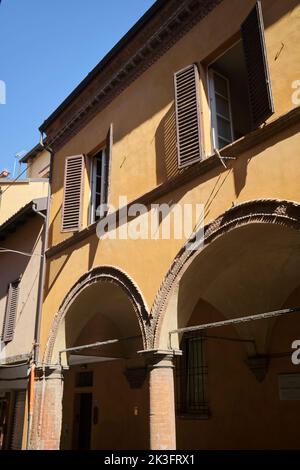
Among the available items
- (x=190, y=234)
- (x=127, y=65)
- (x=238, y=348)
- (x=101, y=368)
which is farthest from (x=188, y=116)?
(x=101, y=368)

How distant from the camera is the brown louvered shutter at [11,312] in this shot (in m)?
11.2

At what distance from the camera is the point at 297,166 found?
5.07 meters

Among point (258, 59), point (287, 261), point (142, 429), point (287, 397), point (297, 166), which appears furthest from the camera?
point (142, 429)

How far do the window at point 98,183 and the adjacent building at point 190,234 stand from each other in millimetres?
45

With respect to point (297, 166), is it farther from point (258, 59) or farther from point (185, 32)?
point (185, 32)

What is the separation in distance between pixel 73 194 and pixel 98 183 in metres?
0.62

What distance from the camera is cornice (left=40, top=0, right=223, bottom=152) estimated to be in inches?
290

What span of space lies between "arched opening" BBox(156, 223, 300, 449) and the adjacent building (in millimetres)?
26

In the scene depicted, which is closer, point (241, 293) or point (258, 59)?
point (258, 59)

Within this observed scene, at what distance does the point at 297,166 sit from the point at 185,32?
3678 millimetres

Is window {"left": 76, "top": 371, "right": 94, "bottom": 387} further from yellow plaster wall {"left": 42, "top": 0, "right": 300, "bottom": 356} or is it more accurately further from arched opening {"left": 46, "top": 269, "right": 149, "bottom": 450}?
yellow plaster wall {"left": 42, "top": 0, "right": 300, "bottom": 356}

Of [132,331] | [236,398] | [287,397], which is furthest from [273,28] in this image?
[132,331]

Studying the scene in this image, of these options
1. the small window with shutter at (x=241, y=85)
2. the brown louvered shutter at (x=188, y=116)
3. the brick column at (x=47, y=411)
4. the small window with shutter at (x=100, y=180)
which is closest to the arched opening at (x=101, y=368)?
the brick column at (x=47, y=411)

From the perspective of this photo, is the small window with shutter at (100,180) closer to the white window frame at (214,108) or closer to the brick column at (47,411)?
the white window frame at (214,108)
